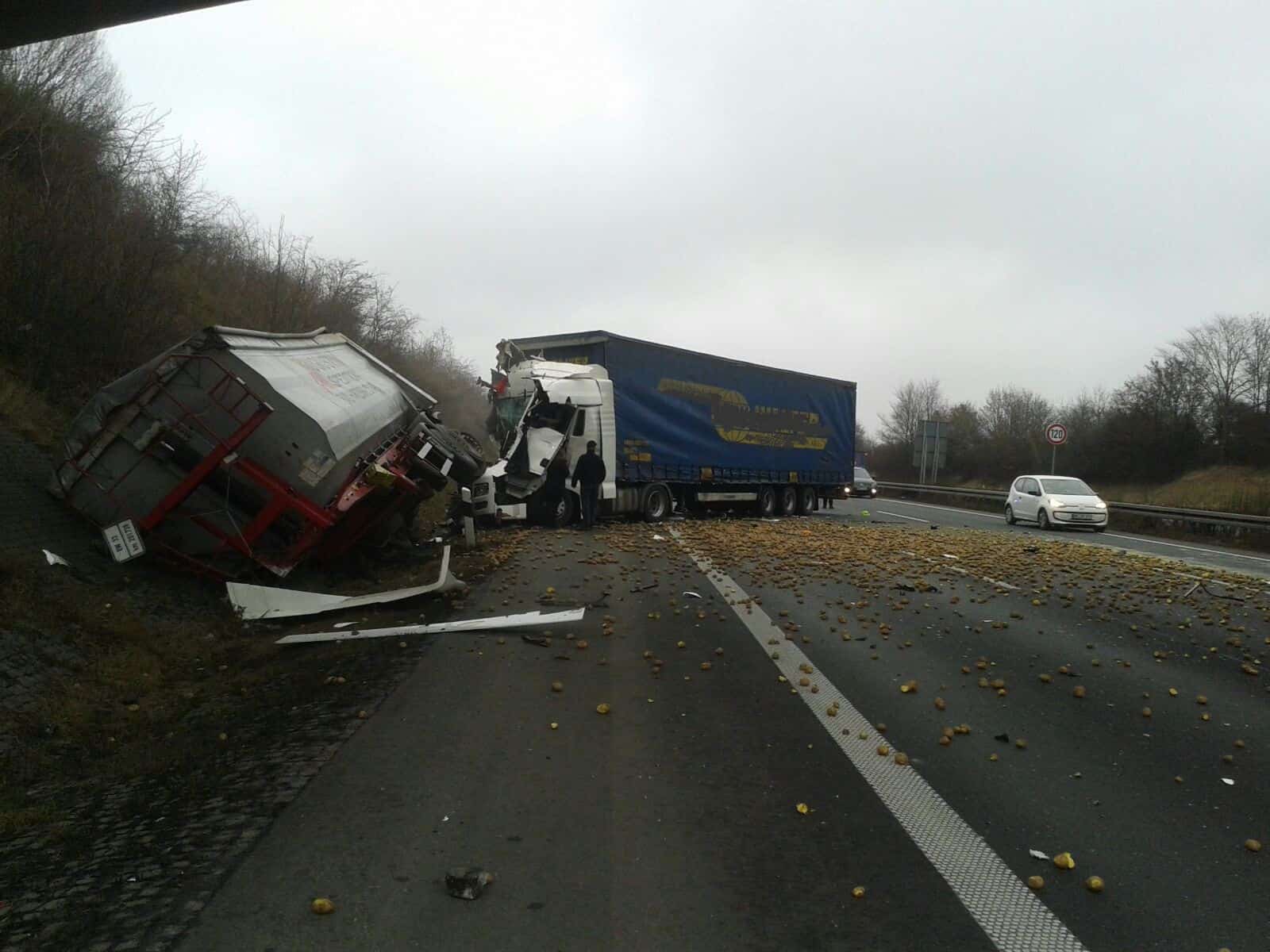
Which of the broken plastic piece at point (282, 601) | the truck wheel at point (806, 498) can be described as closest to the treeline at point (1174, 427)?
the truck wheel at point (806, 498)

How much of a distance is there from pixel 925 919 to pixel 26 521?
29.9 ft

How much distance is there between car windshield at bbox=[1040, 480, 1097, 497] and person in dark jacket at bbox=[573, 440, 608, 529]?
50.3 feet

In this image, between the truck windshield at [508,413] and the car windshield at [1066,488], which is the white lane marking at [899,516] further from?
the truck windshield at [508,413]

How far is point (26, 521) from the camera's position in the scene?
8.74m

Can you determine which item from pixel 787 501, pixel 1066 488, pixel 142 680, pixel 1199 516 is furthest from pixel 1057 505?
pixel 142 680

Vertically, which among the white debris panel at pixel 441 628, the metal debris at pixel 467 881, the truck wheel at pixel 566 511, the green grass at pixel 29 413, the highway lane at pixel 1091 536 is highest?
the green grass at pixel 29 413

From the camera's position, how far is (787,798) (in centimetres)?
456

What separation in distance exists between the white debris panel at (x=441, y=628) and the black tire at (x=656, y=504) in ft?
42.0

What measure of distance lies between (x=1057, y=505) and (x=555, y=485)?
621 inches

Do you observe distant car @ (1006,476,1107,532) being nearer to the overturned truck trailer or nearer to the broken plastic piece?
the broken plastic piece

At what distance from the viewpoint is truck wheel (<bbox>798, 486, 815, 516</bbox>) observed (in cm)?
2852

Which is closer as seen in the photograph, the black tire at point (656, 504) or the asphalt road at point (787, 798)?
the asphalt road at point (787, 798)

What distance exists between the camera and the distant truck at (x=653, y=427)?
1916 cm

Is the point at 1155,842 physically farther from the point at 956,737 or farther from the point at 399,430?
the point at 399,430
